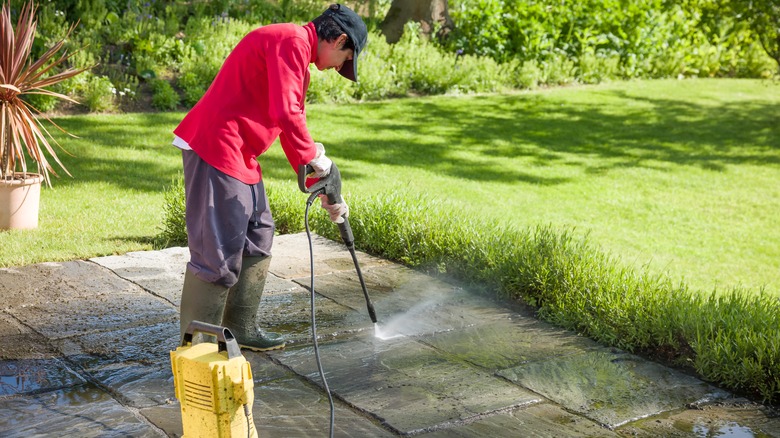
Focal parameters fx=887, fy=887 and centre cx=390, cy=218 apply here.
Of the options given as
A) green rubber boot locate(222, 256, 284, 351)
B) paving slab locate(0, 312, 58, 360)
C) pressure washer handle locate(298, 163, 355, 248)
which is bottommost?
paving slab locate(0, 312, 58, 360)

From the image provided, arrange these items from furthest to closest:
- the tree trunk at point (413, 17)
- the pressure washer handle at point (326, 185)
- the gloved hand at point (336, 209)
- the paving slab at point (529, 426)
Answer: the tree trunk at point (413, 17) → the gloved hand at point (336, 209) → the pressure washer handle at point (326, 185) → the paving slab at point (529, 426)

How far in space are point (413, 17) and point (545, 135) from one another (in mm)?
3702

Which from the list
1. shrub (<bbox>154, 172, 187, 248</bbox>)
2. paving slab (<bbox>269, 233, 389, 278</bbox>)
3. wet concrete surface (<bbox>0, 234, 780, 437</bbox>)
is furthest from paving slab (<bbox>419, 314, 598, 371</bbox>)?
shrub (<bbox>154, 172, 187, 248</bbox>)

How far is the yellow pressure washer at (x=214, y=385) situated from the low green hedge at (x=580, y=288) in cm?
234

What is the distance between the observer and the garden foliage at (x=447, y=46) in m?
10.7

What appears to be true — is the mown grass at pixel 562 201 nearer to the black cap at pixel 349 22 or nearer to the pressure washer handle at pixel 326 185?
the pressure washer handle at pixel 326 185

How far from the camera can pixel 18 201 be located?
20.6ft

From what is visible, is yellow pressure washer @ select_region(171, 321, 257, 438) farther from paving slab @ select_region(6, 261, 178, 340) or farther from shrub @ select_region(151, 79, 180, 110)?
shrub @ select_region(151, 79, 180, 110)

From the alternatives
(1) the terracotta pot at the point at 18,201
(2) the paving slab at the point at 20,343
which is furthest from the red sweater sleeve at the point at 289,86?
(1) the terracotta pot at the point at 18,201

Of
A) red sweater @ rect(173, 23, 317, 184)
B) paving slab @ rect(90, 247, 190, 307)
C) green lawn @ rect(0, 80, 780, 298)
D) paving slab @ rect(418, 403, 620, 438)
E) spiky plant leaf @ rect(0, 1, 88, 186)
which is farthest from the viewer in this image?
green lawn @ rect(0, 80, 780, 298)

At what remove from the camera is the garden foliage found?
10672mm

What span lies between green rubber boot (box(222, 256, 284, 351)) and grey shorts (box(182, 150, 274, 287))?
0.28 metres

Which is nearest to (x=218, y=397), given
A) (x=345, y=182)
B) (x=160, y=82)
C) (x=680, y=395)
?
(x=680, y=395)

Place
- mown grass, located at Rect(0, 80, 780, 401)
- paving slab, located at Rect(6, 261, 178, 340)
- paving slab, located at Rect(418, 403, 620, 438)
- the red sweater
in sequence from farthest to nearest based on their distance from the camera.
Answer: mown grass, located at Rect(0, 80, 780, 401) < paving slab, located at Rect(6, 261, 178, 340) < the red sweater < paving slab, located at Rect(418, 403, 620, 438)
